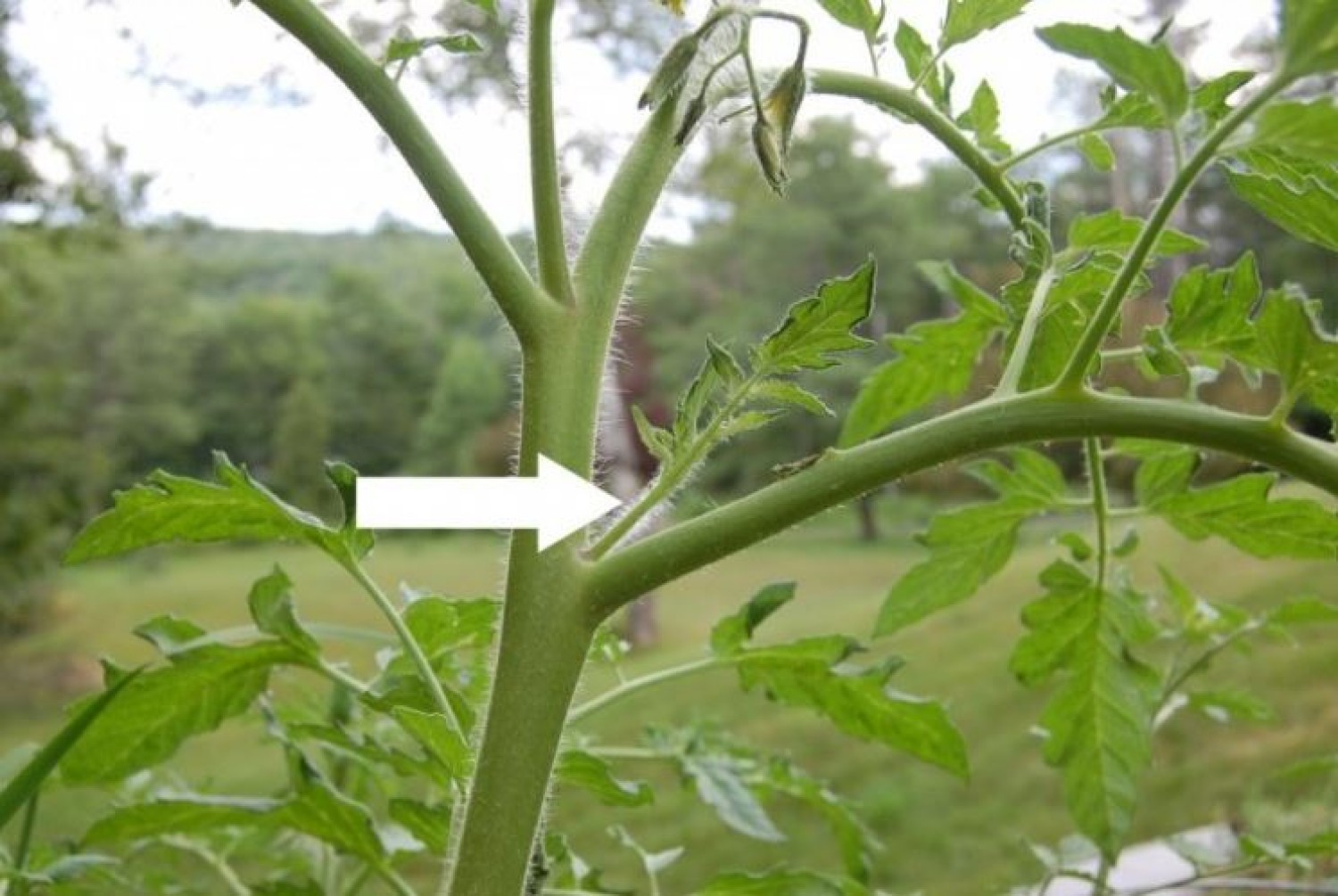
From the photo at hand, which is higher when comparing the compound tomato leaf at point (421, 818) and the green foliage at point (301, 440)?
the green foliage at point (301, 440)

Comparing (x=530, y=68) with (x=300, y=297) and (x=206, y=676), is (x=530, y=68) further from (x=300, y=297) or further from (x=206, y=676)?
(x=300, y=297)

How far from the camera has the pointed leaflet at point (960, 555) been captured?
1.36ft

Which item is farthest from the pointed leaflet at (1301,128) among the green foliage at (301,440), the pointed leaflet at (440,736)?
the green foliage at (301,440)

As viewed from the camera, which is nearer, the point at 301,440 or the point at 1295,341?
the point at 1295,341

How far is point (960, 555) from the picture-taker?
420mm

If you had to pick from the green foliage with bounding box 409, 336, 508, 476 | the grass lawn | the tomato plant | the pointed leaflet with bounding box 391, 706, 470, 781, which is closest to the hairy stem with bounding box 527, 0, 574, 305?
the tomato plant

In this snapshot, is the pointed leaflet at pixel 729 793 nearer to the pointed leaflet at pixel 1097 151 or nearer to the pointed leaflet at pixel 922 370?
the pointed leaflet at pixel 922 370

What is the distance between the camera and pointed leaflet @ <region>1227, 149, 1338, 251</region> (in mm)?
296

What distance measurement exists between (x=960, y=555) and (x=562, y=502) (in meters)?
0.18

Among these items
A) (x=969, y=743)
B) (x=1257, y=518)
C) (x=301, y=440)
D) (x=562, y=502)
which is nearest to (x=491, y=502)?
(x=562, y=502)

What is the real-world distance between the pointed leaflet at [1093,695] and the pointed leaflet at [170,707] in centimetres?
23

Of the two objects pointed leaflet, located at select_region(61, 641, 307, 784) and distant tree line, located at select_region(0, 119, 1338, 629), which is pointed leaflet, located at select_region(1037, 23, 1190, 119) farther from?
pointed leaflet, located at select_region(61, 641, 307, 784)

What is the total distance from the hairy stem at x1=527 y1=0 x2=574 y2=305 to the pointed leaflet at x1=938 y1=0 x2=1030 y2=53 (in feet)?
0.39

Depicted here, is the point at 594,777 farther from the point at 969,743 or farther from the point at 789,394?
the point at 969,743
